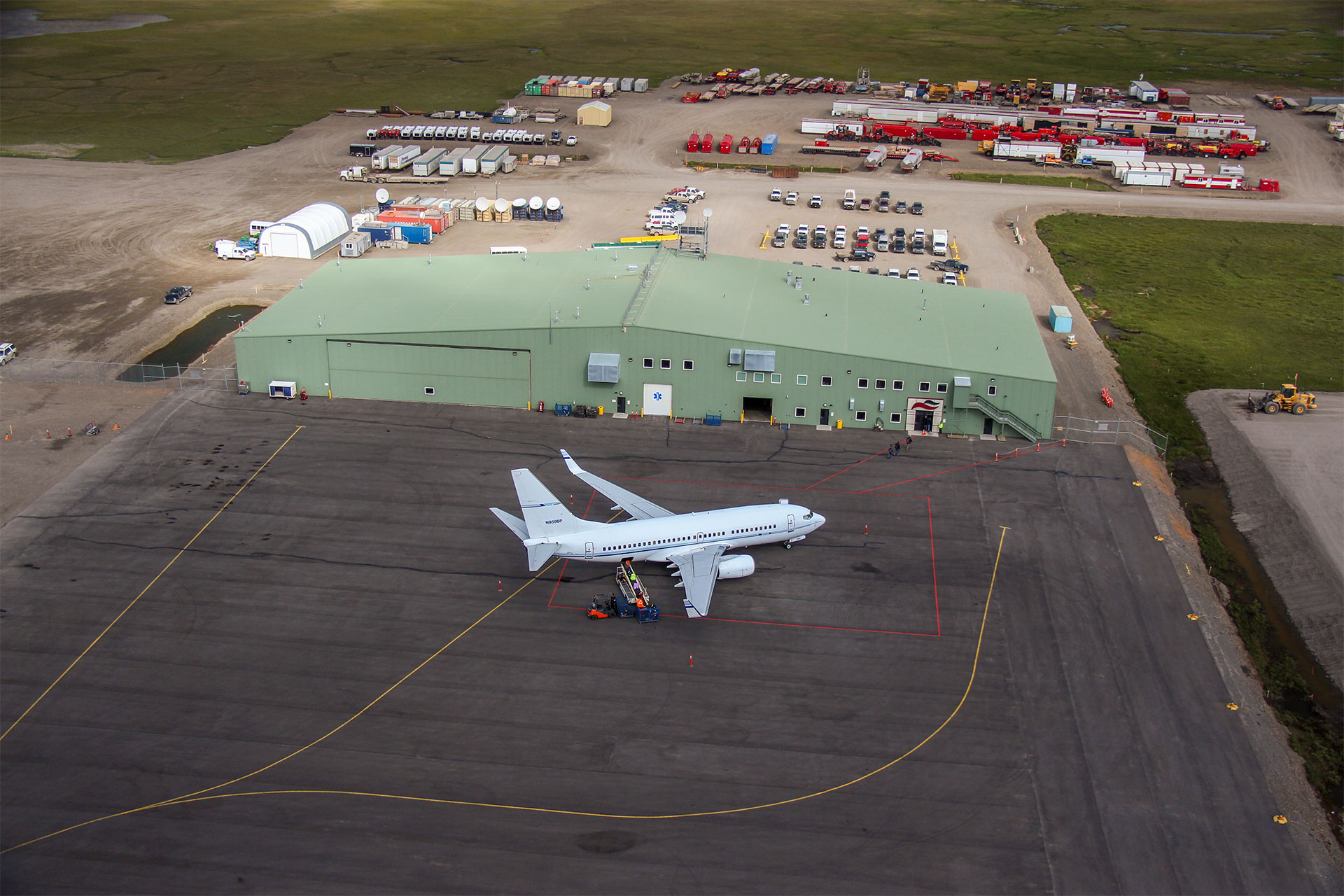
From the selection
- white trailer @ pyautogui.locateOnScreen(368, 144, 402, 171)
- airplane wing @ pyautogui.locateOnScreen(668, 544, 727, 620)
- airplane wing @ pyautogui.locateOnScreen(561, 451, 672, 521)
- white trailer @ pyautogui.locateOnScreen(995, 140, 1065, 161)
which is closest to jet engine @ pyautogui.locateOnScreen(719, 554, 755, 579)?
airplane wing @ pyautogui.locateOnScreen(668, 544, 727, 620)

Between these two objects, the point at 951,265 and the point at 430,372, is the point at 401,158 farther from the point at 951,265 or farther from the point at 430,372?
the point at 951,265

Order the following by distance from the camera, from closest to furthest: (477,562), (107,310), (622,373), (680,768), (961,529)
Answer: (680,768), (477,562), (961,529), (622,373), (107,310)

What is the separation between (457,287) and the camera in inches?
3637

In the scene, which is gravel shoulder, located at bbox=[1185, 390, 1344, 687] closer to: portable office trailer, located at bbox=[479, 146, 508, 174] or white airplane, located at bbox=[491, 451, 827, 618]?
white airplane, located at bbox=[491, 451, 827, 618]

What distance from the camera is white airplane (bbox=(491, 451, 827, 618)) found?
200 ft

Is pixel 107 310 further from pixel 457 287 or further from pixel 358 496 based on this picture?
pixel 358 496

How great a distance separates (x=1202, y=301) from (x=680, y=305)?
2519 inches

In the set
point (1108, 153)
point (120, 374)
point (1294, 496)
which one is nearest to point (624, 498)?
point (1294, 496)

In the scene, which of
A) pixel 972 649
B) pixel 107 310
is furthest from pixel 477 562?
pixel 107 310

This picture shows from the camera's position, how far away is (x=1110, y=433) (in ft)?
277

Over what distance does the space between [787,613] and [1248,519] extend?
3690 cm

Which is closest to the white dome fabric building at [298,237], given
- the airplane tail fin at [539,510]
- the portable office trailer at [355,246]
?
the portable office trailer at [355,246]

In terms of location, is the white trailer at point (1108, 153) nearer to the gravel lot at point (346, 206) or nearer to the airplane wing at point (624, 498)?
the gravel lot at point (346, 206)

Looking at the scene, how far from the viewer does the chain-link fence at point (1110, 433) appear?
3271 inches
